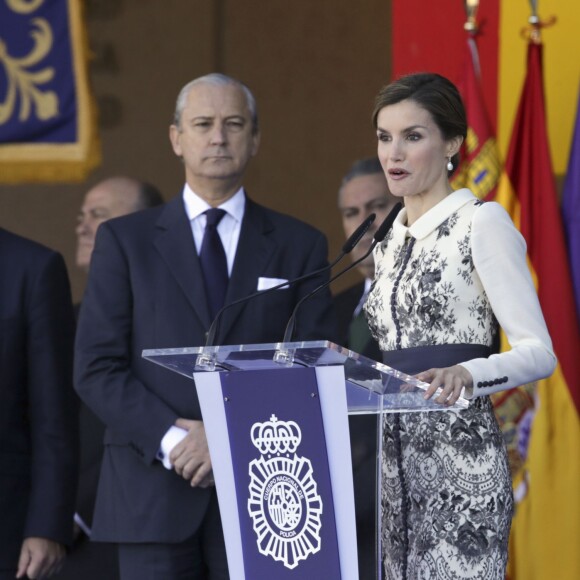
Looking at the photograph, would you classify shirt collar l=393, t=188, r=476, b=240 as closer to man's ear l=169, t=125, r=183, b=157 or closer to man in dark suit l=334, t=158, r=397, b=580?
man in dark suit l=334, t=158, r=397, b=580

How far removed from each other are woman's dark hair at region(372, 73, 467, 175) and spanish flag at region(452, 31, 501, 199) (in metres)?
1.51

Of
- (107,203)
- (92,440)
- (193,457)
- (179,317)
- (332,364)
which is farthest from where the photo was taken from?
(107,203)

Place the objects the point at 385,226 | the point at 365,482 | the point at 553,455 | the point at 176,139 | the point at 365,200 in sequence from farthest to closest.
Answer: the point at 365,200, the point at 553,455, the point at 176,139, the point at 385,226, the point at 365,482

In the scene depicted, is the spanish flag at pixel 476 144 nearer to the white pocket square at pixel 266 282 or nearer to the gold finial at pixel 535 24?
the gold finial at pixel 535 24

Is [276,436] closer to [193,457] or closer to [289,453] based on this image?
[289,453]

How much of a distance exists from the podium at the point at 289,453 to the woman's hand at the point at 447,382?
0.6 inches

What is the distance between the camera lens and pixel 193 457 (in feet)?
9.05

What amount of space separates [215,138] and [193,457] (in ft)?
2.81

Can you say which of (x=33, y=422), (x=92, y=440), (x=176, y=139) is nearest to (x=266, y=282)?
(x=176, y=139)

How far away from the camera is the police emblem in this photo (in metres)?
2.01

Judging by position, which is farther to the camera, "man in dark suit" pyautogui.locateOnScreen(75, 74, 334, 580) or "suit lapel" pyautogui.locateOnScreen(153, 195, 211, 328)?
"suit lapel" pyautogui.locateOnScreen(153, 195, 211, 328)

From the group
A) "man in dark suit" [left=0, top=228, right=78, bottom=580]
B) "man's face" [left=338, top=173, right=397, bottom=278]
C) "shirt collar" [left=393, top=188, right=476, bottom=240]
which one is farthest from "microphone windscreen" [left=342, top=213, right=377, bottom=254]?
"man's face" [left=338, top=173, right=397, bottom=278]

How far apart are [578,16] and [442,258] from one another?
2112 mm

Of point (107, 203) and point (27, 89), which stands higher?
point (27, 89)
